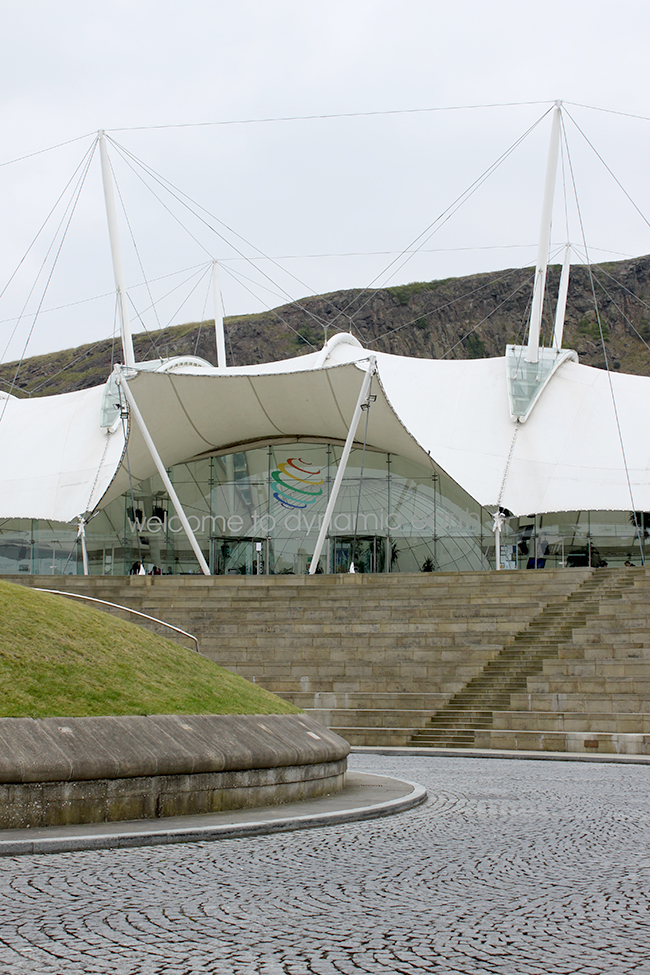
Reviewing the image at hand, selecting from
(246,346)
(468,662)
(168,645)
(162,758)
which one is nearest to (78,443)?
(468,662)

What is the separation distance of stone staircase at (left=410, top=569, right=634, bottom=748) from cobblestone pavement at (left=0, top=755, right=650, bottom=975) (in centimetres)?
854

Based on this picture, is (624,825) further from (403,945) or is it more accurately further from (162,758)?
(403,945)

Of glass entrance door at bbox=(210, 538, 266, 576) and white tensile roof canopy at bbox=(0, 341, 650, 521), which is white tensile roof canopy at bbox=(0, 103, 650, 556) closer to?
white tensile roof canopy at bbox=(0, 341, 650, 521)

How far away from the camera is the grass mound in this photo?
25.7 feet

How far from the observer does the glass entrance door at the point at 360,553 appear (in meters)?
33.8

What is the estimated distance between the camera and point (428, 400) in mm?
33406

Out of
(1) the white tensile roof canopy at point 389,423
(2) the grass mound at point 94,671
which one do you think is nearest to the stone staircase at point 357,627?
(1) the white tensile roof canopy at point 389,423

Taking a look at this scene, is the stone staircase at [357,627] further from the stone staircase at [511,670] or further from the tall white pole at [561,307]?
the tall white pole at [561,307]

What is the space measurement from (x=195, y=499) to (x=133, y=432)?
4.62m

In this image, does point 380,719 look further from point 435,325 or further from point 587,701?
point 435,325

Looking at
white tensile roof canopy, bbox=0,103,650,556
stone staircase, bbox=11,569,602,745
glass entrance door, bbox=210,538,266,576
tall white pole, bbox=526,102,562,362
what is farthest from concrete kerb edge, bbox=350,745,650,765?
tall white pole, bbox=526,102,562,362

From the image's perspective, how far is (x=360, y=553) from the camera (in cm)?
3406

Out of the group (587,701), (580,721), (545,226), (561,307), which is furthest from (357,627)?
(561,307)

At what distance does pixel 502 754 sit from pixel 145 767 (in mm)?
8803
